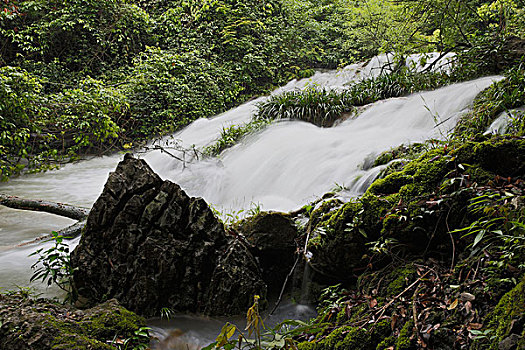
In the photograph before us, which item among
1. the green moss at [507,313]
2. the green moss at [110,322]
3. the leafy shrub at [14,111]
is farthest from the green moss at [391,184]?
the leafy shrub at [14,111]

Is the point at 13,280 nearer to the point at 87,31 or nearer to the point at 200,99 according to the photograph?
the point at 200,99

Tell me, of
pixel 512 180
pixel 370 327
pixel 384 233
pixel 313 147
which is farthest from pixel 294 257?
pixel 313 147

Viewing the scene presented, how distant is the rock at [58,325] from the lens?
1970mm

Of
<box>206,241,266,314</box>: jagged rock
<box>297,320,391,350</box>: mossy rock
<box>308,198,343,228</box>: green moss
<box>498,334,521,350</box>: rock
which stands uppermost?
<box>498,334,521,350</box>: rock

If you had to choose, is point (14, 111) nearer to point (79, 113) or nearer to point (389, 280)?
point (79, 113)

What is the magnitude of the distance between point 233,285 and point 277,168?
137 inches

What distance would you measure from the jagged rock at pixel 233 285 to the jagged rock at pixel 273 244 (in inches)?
9.5

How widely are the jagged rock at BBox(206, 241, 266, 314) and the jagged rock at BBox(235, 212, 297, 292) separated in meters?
0.24

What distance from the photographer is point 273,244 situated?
3373 mm

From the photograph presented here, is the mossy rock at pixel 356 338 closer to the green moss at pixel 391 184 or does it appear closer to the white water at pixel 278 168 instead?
the green moss at pixel 391 184

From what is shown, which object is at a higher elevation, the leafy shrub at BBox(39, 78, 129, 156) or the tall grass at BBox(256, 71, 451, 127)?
the leafy shrub at BBox(39, 78, 129, 156)

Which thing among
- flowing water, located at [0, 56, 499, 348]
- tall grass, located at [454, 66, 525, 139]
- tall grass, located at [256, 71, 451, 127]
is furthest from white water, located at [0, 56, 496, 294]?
tall grass, located at [256, 71, 451, 127]

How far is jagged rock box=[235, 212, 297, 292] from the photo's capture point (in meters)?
3.38

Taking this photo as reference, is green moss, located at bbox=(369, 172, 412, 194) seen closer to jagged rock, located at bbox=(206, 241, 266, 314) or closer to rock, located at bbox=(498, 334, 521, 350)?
jagged rock, located at bbox=(206, 241, 266, 314)
